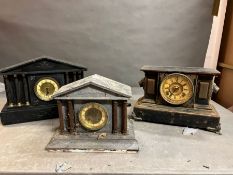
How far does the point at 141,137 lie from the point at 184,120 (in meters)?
0.27

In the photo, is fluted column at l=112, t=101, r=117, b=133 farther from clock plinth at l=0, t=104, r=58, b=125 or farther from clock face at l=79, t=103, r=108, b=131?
clock plinth at l=0, t=104, r=58, b=125

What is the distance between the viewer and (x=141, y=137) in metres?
1.09

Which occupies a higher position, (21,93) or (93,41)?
(93,41)

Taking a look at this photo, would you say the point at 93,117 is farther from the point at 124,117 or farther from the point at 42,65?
the point at 42,65

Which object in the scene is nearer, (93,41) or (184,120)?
(184,120)

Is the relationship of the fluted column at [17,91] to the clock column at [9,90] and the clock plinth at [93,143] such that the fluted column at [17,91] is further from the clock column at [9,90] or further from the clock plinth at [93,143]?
the clock plinth at [93,143]

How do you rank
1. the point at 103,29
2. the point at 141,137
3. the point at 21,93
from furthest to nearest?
the point at 103,29
the point at 21,93
the point at 141,137

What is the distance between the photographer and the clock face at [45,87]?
1.24m

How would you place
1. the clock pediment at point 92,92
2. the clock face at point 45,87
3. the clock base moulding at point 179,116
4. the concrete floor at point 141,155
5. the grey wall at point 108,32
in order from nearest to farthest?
the concrete floor at point 141,155, the clock pediment at point 92,92, the clock base moulding at point 179,116, the clock face at point 45,87, the grey wall at point 108,32

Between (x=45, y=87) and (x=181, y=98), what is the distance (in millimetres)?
801

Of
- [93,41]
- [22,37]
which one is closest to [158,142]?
[93,41]

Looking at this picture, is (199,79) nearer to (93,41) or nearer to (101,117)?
(101,117)

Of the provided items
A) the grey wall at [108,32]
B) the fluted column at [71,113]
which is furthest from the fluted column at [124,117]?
the grey wall at [108,32]

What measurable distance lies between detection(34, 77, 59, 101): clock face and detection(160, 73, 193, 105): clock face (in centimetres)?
64
